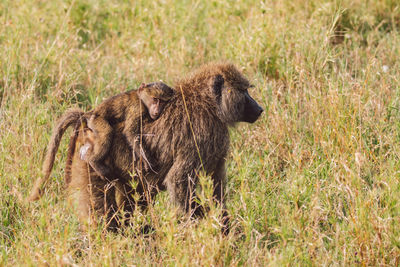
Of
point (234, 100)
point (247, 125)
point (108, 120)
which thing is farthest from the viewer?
point (247, 125)

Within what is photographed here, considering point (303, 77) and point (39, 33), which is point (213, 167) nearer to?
point (303, 77)

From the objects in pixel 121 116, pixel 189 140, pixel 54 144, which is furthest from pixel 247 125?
pixel 54 144

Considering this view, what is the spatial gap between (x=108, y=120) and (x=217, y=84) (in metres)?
0.85

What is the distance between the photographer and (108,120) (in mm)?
3955

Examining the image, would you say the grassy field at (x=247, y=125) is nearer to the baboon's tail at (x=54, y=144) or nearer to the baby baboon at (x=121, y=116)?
the baboon's tail at (x=54, y=144)

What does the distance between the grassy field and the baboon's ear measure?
621 millimetres

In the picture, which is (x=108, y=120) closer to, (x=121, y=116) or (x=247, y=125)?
(x=121, y=116)

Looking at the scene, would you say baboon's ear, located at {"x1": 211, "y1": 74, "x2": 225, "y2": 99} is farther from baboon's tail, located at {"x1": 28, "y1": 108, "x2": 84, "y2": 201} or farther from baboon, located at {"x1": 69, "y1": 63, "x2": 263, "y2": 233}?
baboon's tail, located at {"x1": 28, "y1": 108, "x2": 84, "y2": 201}

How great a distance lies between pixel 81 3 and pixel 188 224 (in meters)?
4.32

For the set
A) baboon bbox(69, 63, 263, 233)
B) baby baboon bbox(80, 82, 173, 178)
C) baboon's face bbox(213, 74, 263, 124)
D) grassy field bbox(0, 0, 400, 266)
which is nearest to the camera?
grassy field bbox(0, 0, 400, 266)

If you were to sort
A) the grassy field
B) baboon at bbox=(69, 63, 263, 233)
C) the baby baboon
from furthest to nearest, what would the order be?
baboon at bbox=(69, 63, 263, 233) < the baby baboon < the grassy field

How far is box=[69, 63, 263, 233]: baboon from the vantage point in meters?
3.99

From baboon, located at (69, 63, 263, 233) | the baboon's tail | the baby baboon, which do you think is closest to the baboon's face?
baboon, located at (69, 63, 263, 233)

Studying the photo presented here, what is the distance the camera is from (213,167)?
4.11 meters
